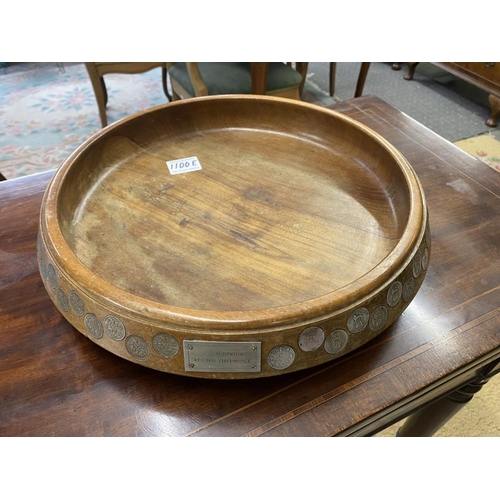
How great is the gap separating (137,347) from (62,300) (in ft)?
0.39

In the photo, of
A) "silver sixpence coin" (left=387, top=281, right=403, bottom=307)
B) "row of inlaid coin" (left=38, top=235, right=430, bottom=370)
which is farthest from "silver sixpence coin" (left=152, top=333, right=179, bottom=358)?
"silver sixpence coin" (left=387, top=281, right=403, bottom=307)

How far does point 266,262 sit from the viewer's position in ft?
2.04

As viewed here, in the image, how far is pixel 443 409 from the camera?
0.76 m

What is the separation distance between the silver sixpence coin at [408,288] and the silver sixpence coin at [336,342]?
0.33 feet

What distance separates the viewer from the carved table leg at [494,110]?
1979 millimetres

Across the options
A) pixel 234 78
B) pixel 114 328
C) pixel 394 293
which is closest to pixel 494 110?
pixel 234 78

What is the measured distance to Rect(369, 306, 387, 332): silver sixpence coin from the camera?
0.51 meters

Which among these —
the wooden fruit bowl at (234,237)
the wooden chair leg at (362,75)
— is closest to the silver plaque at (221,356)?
the wooden fruit bowl at (234,237)

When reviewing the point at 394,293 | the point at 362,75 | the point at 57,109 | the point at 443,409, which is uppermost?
the point at 394,293

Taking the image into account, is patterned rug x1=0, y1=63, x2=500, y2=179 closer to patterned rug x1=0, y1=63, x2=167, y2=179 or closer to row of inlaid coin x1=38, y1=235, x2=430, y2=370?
patterned rug x1=0, y1=63, x2=167, y2=179

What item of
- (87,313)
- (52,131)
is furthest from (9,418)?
(52,131)

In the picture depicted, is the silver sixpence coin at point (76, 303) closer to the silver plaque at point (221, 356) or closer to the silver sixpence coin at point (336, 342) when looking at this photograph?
the silver plaque at point (221, 356)

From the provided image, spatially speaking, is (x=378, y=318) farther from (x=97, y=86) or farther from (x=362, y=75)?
(x=362, y=75)

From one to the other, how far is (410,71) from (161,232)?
7.22 feet
